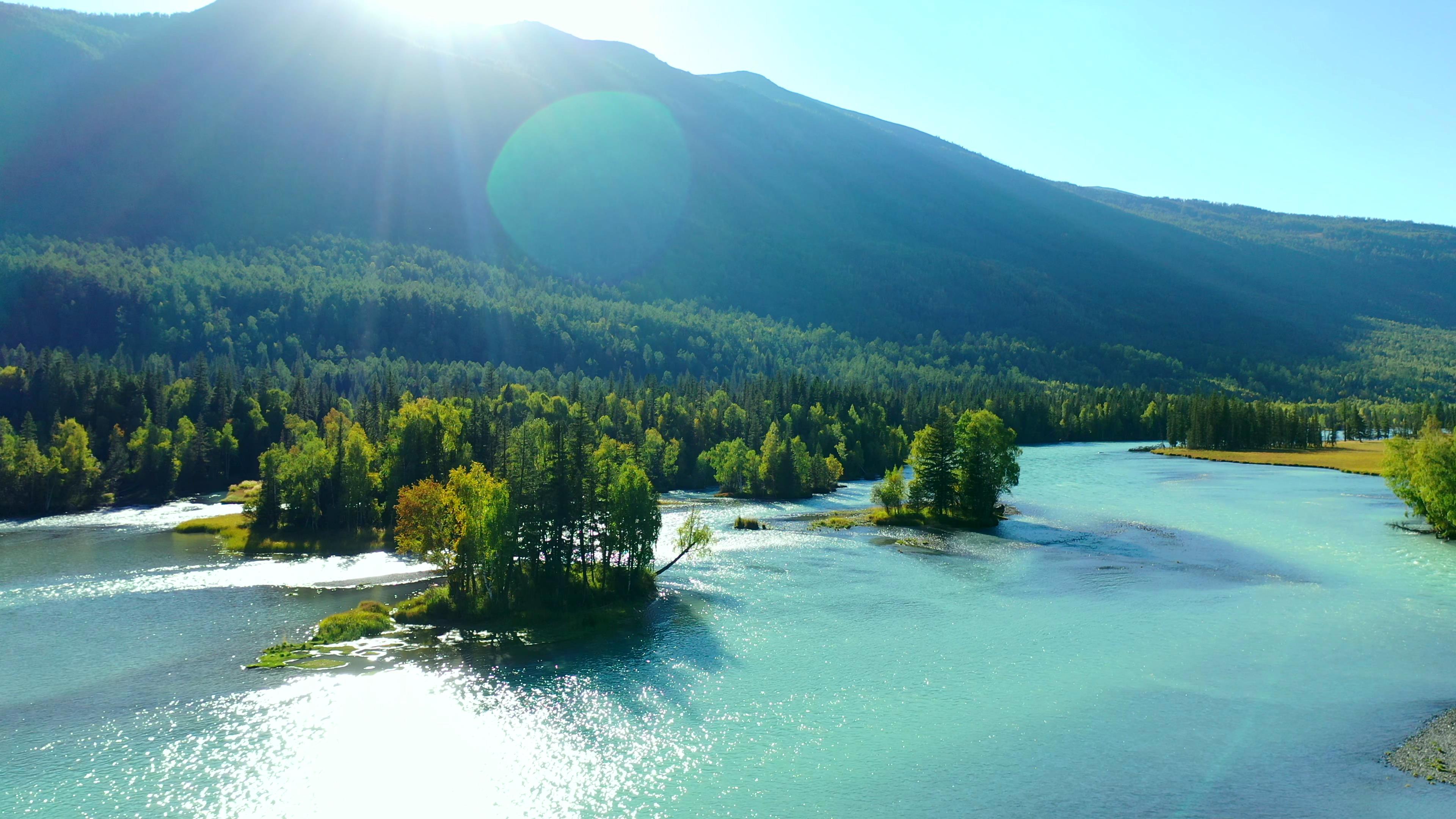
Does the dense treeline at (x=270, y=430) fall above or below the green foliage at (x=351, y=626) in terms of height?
above

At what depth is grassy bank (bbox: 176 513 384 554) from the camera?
9600cm

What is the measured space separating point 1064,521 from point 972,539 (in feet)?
60.9

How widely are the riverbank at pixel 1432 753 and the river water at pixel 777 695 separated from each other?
80 centimetres

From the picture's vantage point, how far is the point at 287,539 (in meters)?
99.6

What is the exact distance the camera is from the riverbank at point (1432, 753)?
41.3 m

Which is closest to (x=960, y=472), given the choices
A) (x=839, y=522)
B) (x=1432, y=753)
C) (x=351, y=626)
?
(x=839, y=522)

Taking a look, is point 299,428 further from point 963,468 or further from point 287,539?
point 963,468

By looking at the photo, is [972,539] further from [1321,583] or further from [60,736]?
[60,736]

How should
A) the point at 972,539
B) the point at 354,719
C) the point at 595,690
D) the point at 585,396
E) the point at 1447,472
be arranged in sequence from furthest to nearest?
the point at 585,396, the point at 972,539, the point at 1447,472, the point at 595,690, the point at 354,719

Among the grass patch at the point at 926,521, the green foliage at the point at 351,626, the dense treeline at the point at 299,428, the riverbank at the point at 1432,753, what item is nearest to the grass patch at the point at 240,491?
the dense treeline at the point at 299,428

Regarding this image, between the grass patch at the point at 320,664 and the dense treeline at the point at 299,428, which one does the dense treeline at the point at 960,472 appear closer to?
the dense treeline at the point at 299,428

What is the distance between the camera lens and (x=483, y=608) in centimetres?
6712

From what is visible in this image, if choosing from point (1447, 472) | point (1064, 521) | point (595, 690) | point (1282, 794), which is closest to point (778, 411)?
point (1064, 521)

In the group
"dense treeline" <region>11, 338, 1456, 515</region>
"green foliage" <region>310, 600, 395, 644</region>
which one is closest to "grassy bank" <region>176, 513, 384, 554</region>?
"dense treeline" <region>11, 338, 1456, 515</region>
